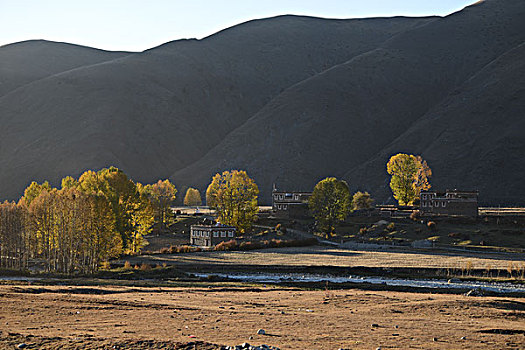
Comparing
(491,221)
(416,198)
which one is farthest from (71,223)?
(416,198)

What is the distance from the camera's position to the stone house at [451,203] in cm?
11469

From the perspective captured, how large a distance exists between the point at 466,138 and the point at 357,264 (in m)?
145

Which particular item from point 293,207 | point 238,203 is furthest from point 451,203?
point 238,203

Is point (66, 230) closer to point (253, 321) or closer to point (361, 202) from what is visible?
point (253, 321)

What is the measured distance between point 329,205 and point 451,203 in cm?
2706

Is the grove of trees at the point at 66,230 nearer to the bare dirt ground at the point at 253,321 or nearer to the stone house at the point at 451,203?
the bare dirt ground at the point at 253,321

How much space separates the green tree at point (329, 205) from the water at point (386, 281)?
46.4 metres

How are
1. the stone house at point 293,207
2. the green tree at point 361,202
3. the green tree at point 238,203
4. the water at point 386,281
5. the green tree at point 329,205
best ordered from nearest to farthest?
1. the water at point 386,281
2. the green tree at point 329,205
3. the green tree at point 238,203
4. the stone house at point 293,207
5. the green tree at point 361,202

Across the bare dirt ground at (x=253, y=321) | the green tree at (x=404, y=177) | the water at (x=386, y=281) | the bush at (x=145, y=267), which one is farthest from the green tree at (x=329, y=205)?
the bare dirt ground at (x=253, y=321)

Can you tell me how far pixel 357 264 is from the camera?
220 feet

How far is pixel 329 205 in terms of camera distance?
4178 inches

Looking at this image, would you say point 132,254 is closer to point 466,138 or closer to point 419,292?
point 419,292

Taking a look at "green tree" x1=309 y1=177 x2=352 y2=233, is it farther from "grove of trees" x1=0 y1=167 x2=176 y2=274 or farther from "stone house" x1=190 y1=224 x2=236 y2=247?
"grove of trees" x1=0 y1=167 x2=176 y2=274

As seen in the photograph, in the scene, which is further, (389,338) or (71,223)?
(71,223)
